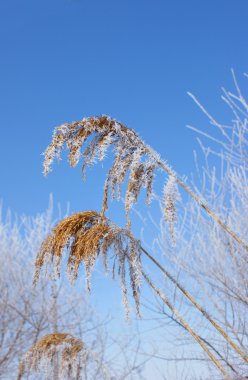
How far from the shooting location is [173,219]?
2.30 metres

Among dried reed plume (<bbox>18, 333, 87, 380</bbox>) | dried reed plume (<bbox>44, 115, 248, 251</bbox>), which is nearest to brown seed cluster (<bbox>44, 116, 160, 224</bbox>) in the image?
dried reed plume (<bbox>44, 115, 248, 251</bbox>)

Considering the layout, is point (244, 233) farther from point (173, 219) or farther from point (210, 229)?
point (173, 219)

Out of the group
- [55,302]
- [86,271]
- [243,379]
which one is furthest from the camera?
[55,302]

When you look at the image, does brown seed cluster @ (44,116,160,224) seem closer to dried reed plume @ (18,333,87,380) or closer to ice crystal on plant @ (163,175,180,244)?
ice crystal on plant @ (163,175,180,244)

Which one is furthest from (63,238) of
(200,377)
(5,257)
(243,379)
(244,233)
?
(5,257)

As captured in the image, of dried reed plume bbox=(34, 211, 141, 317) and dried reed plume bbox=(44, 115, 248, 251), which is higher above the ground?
dried reed plume bbox=(44, 115, 248, 251)

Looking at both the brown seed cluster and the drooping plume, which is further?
the drooping plume

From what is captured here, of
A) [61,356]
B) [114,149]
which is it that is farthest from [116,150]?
[61,356]

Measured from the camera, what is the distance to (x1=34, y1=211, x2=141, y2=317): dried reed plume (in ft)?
7.59

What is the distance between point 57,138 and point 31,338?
32.7ft

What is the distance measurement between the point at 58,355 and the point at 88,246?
9.86 feet

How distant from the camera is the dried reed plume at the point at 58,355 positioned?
4402mm

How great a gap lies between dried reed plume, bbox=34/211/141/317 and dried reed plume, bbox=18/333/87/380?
2.30 metres

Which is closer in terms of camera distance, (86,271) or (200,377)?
(86,271)
